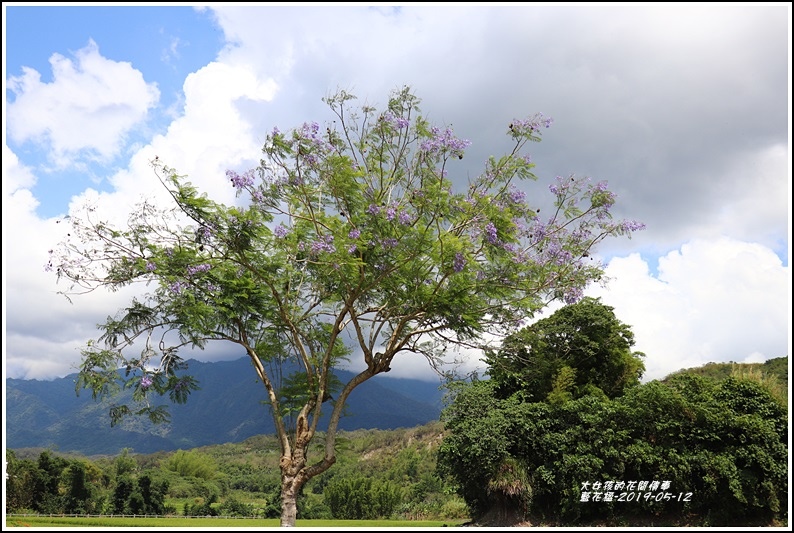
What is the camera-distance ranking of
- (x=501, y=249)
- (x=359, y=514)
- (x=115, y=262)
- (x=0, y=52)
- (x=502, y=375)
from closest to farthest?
(x=0, y=52) < (x=501, y=249) < (x=115, y=262) < (x=502, y=375) < (x=359, y=514)

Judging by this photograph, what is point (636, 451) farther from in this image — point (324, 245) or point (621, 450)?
point (324, 245)

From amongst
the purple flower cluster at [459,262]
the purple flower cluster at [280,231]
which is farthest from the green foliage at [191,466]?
the purple flower cluster at [459,262]

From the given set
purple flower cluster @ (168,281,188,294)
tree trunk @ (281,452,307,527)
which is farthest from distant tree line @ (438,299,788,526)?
purple flower cluster @ (168,281,188,294)

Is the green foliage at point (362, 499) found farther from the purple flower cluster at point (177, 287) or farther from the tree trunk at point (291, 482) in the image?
the purple flower cluster at point (177, 287)

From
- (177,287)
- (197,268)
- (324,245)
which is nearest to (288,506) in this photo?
(177,287)

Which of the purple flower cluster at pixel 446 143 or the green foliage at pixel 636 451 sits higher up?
the purple flower cluster at pixel 446 143

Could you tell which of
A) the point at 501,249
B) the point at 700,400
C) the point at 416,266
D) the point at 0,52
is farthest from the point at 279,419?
the point at 700,400

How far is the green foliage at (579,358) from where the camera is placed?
707 inches

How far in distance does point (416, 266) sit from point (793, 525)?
32.2 feet

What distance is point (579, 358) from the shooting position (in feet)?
61.3

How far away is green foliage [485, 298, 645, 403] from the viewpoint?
58.9 feet

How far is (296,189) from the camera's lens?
12.9 m

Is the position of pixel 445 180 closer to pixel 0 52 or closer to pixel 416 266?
pixel 416 266

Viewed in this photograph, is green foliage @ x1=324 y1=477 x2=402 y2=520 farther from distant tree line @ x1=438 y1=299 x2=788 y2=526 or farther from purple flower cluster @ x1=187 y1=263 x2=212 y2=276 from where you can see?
purple flower cluster @ x1=187 y1=263 x2=212 y2=276
